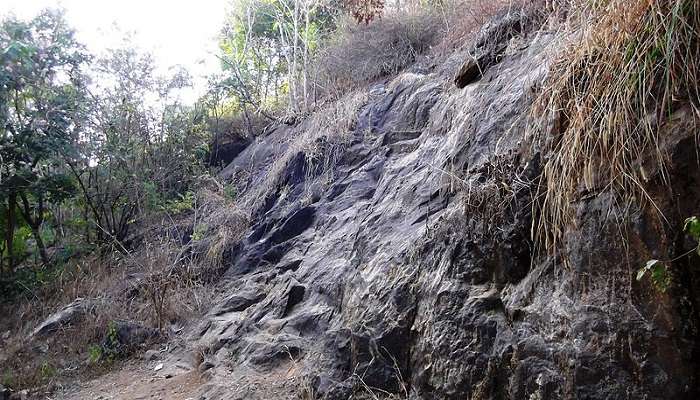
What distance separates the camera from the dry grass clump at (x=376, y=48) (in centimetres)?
803

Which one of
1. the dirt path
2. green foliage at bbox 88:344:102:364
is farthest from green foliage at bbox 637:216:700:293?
green foliage at bbox 88:344:102:364

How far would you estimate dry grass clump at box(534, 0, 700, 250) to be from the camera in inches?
91.0

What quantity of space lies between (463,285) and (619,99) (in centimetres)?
133

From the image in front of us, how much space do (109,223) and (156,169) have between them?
1.32m

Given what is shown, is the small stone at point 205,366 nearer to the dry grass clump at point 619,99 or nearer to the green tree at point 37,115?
Result: the dry grass clump at point 619,99

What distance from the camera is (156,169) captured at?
398 inches

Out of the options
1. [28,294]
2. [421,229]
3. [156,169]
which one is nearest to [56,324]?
[28,294]

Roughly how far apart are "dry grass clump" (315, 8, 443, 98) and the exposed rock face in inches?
72.0

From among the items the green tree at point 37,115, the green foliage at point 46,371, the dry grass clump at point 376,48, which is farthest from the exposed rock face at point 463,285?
the green tree at point 37,115

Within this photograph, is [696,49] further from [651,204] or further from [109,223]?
[109,223]

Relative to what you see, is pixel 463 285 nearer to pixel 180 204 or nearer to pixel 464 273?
pixel 464 273

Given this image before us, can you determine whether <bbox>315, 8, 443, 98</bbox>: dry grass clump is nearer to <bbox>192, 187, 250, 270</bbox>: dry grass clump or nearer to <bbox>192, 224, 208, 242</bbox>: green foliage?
<bbox>192, 187, 250, 270</bbox>: dry grass clump

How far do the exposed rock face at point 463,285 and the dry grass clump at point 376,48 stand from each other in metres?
1.83

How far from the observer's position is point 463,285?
313cm
